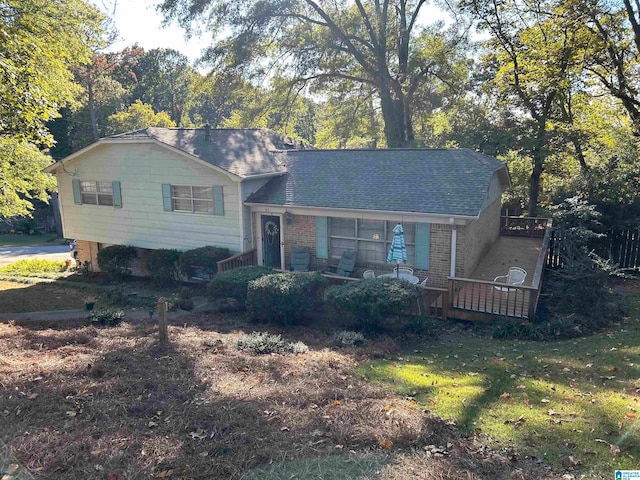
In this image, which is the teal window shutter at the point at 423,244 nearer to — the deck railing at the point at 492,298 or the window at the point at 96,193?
the deck railing at the point at 492,298

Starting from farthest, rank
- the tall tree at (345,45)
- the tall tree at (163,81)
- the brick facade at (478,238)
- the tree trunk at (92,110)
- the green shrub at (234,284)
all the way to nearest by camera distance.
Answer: the tall tree at (163,81) → the tree trunk at (92,110) → the tall tree at (345,45) → the brick facade at (478,238) → the green shrub at (234,284)

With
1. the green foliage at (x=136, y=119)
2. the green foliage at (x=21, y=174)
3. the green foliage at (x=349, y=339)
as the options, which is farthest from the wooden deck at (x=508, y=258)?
the green foliage at (x=136, y=119)

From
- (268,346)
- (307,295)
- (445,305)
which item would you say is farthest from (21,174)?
(445,305)

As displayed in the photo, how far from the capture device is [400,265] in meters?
13.5

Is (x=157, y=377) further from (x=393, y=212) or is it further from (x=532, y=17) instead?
(x=532, y=17)

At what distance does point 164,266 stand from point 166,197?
8.18 ft

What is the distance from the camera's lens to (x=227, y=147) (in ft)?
57.1

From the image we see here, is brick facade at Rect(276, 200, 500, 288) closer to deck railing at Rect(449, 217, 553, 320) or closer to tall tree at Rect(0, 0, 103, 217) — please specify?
deck railing at Rect(449, 217, 553, 320)

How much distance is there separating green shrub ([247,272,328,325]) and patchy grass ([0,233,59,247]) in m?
32.6

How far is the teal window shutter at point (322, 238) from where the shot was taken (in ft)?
47.5

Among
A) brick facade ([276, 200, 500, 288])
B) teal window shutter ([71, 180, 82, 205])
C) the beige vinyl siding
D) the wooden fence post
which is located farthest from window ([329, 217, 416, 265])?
teal window shutter ([71, 180, 82, 205])

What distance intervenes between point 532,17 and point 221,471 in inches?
855

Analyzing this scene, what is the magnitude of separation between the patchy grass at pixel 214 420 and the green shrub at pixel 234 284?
375 centimetres

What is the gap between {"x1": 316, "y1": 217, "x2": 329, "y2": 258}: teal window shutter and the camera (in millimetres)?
14477
